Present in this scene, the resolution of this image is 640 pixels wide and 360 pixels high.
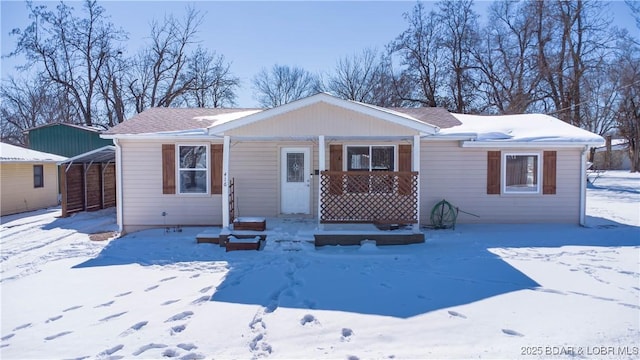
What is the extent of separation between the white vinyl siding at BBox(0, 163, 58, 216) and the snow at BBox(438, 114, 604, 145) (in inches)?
586

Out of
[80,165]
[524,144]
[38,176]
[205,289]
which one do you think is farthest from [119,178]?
[524,144]

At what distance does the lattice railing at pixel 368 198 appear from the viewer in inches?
331

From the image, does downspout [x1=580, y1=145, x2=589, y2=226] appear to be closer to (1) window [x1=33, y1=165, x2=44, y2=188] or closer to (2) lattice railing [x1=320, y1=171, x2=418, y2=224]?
(2) lattice railing [x1=320, y1=171, x2=418, y2=224]

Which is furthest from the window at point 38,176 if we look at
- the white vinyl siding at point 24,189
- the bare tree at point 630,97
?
the bare tree at point 630,97

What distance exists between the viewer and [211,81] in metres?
28.2

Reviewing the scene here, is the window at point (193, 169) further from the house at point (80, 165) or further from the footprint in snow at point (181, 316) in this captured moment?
the footprint in snow at point (181, 316)

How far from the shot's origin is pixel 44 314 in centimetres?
441

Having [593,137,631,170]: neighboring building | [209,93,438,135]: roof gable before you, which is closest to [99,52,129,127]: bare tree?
[209,93,438,135]: roof gable

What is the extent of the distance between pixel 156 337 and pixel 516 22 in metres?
28.9

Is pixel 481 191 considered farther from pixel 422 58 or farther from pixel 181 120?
pixel 422 58

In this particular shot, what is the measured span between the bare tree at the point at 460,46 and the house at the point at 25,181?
896 inches

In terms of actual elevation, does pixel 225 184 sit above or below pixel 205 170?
below

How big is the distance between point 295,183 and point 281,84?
2430cm

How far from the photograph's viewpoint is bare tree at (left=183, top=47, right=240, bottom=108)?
27719 millimetres
